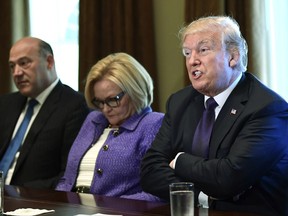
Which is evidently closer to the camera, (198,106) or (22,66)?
(198,106)

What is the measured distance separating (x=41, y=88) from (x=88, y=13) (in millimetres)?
830

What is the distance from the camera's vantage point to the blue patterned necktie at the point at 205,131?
9.35 ft

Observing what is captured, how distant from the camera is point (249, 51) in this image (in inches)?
156

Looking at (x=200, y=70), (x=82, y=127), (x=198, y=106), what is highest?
(x=200, y=70)

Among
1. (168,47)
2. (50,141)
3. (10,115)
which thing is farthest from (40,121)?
(168,47)

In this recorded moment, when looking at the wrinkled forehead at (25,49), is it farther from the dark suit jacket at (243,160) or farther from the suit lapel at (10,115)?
the dark suit jacket at (243,160)

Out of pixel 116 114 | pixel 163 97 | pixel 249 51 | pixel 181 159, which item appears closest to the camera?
pixel 181 159

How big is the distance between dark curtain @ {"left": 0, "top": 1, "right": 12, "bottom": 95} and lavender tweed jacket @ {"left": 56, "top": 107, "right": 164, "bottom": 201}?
7.25ft

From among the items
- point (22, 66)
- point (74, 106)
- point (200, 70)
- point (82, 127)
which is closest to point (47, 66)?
point (22, 66)

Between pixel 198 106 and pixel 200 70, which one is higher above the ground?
pixel 200 70

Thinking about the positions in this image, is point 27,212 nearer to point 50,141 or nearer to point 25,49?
point 50,141

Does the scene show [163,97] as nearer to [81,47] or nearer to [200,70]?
[81,47]

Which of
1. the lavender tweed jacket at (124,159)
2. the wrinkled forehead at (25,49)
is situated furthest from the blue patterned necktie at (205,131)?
the wrinkled forehead at (25,49)

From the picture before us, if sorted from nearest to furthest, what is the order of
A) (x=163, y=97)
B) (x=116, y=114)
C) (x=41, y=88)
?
(x=116, y=114) → (x=41, y=88) → (x=163, y=97)
